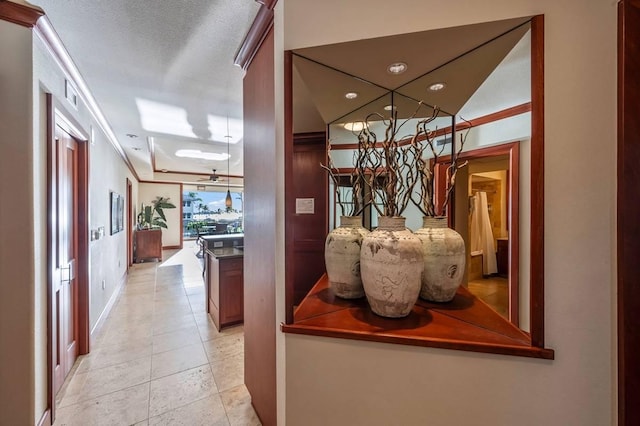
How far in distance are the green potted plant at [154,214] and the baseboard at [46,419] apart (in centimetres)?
673

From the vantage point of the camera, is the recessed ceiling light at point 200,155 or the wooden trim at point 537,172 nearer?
the wooden trim at point 537,172

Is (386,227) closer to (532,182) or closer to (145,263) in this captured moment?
(532,182)

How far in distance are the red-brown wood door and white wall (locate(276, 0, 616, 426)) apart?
7.67ft

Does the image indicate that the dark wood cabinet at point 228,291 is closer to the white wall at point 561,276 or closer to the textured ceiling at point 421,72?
the textured ceiling at point 421,72

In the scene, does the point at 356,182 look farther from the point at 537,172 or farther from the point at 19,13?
the point at 19,13

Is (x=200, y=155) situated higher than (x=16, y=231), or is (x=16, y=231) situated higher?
(x=200, y=155)

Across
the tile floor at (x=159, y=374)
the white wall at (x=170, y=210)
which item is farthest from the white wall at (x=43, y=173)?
the white wall at (x=170, y=210)

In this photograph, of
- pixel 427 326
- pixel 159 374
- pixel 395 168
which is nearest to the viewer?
pixel 427 326

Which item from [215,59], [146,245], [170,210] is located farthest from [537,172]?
[170,210]

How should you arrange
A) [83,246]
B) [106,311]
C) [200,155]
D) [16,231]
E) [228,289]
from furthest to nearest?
[200,155]
[106,311]
[228,289]
[83,246]
[16,231]

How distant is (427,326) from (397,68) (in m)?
1.18

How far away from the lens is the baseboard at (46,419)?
1.53m

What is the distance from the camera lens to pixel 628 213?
2.44 ft

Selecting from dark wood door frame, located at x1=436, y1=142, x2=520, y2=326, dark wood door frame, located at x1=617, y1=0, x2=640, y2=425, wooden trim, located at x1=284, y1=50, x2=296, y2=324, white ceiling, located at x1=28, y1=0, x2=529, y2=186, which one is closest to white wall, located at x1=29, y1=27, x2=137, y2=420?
white ceiling, located at x1=28, y1=0, x2=529, y2=186
